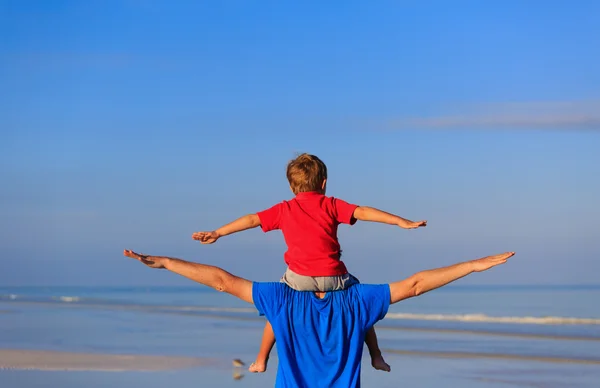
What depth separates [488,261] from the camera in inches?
256

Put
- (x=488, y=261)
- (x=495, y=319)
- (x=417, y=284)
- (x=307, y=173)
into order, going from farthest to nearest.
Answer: (x=495, y=319) < (x=307, y=173) < (x=417, y=284) < (x=488, y=261)

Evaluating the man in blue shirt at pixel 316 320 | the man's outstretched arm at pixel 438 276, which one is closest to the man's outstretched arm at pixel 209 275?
the man in blue shirt at pixel 316 320

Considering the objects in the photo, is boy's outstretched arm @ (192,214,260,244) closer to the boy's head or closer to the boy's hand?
the boy's head

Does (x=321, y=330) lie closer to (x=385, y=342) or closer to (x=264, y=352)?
(x=264, y=352)

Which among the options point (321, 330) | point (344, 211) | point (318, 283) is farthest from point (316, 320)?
point (344, 211)

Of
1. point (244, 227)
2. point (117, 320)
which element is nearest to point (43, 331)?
point (117, 320)

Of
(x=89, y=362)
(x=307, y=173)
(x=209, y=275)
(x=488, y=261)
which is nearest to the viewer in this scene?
(x=488, y=261)

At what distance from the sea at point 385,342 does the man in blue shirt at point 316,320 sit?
3.57m

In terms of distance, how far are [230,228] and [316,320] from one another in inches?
33.7

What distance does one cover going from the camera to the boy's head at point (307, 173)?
696cm

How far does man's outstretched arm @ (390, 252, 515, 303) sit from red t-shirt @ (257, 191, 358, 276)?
449 millimetres

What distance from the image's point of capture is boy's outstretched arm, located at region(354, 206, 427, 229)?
20.7ft

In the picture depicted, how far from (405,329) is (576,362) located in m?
5.22

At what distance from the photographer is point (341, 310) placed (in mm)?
6672
